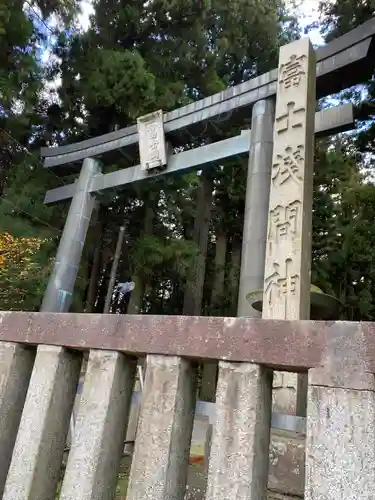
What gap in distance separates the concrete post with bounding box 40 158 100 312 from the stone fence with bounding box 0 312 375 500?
425cm

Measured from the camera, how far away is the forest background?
22.2 ft

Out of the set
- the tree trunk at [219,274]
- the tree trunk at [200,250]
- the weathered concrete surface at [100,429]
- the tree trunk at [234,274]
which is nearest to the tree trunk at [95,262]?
the tree trunk at [200,250]

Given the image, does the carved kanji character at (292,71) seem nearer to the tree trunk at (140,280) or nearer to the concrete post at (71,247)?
the concrete post at (71,247)

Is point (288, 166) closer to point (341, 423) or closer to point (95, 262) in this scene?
point (341, 423)

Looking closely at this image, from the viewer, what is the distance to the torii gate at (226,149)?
14.3 feet

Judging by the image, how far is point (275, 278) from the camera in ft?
12.0

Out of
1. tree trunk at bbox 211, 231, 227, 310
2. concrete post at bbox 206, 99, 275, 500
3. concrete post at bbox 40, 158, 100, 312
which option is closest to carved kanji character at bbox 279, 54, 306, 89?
concrete post at bbox 40, 158, 100, 312

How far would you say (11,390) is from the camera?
150 cm

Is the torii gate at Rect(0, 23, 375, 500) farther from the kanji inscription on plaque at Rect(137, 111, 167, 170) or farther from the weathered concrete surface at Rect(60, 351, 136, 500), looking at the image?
the kanji inscription on plaque at Rect(137, 111, 167, 170)

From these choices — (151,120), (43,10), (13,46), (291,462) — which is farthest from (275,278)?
(43,10)

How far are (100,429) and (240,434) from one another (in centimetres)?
45

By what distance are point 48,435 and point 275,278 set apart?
266cm

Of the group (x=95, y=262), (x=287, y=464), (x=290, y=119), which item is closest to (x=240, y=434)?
(x=287, y=464)

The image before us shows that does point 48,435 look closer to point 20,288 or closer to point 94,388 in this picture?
point 94,388
